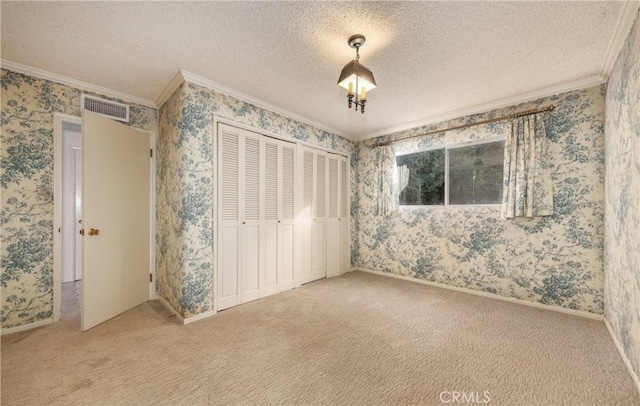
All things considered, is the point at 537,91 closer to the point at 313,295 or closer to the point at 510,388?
the point at 510,388

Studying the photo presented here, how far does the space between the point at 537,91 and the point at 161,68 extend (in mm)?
3937

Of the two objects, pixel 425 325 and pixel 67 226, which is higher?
pixel 67 226

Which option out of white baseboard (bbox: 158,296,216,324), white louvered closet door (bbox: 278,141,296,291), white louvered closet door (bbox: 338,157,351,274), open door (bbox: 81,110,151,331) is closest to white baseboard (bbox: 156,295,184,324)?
white baseboard (bbox: 158,296,216,324)

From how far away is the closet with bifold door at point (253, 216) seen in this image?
9.27 feet

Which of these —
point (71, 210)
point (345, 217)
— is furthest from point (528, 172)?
point (71, 210)

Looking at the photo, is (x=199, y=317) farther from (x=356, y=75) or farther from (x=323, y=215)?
(x=356, y=75)

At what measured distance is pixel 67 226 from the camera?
153 inches

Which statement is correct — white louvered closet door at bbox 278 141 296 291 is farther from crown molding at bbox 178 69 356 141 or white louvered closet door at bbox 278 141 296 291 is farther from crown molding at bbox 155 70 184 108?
crown molding at bbox 155 70 184 108

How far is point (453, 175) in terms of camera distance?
3600mm

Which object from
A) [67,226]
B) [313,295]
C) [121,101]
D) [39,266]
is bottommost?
[313,295]

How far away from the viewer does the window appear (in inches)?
129

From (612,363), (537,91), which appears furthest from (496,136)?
(612,363)

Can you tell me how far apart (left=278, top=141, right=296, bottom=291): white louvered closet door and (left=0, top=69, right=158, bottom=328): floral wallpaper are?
2.29 meters

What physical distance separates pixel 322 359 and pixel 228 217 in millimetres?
1749
